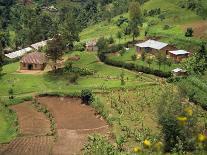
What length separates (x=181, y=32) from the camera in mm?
66438

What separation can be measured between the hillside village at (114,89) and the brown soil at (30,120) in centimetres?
9

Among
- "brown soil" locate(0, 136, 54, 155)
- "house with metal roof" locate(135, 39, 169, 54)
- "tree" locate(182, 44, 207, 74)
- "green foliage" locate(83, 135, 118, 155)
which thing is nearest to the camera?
"green foliage" locate(83, 135, 118, 155)

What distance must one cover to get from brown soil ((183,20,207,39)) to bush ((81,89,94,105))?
21059 mm

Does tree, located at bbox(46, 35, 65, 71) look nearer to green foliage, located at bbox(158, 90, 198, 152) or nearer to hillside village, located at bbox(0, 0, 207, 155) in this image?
hillside village, located at bbox(0, 0, 207, 155)

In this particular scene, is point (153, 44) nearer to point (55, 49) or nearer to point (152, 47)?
point (152, 47)

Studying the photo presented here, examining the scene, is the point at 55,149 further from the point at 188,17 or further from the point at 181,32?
the point at 188,17

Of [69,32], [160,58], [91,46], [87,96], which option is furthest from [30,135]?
[69,32]

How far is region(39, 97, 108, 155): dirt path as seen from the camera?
3897 cm

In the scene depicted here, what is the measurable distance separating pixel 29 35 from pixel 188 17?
1203 inches

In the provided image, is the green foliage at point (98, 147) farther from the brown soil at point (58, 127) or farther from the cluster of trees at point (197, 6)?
the cluster of trees at point (197, 6)

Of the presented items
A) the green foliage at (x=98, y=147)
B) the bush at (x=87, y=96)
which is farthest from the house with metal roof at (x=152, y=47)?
the green foliage at (x=98, y=147)

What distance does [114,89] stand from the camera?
51.1 meters

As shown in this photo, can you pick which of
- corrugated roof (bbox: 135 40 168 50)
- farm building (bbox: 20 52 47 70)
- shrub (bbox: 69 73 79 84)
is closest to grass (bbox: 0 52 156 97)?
shrub (bbox: 69 73 79 84)

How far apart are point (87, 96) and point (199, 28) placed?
82.9 ft
